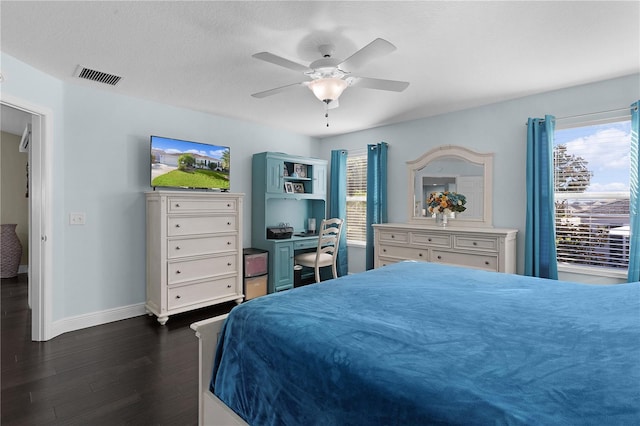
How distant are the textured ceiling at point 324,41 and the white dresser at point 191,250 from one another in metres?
1.21

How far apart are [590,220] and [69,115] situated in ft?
17.1

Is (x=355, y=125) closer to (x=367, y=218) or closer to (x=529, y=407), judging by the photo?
(x=367, y=218)

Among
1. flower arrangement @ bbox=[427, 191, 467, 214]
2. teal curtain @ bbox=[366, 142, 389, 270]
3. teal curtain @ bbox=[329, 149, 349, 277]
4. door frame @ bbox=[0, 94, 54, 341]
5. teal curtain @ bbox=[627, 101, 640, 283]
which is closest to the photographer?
teal curtain @ bbox=[627, 101, 640, 283]

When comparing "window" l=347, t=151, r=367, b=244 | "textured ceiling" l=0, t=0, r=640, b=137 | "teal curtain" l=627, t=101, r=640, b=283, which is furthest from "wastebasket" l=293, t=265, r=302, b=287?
"teal curtain" l=627, t=101, r=640, b=283

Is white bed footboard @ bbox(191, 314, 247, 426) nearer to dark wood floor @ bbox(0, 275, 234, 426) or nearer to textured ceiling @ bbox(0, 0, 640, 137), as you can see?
dark wood floor @ bbox(0, 275, 234, 426)

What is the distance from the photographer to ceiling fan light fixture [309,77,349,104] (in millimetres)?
2405

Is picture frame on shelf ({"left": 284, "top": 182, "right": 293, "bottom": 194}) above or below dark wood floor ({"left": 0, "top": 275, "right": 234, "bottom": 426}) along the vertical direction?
above

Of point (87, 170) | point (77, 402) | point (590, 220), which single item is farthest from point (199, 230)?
point (590, 220)

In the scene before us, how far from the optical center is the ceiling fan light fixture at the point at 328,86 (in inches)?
94.7

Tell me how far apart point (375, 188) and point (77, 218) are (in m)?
3.58

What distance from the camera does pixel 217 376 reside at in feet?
5.00

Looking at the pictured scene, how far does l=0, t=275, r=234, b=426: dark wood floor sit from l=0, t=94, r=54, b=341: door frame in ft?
0.70

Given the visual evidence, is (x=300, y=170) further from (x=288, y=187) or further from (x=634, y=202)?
(x=634, y=202)

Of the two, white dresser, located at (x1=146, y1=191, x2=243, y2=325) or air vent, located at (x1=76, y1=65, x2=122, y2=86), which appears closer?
air vent, located at (x1=76, y1=65, x2=122, y2=86)
